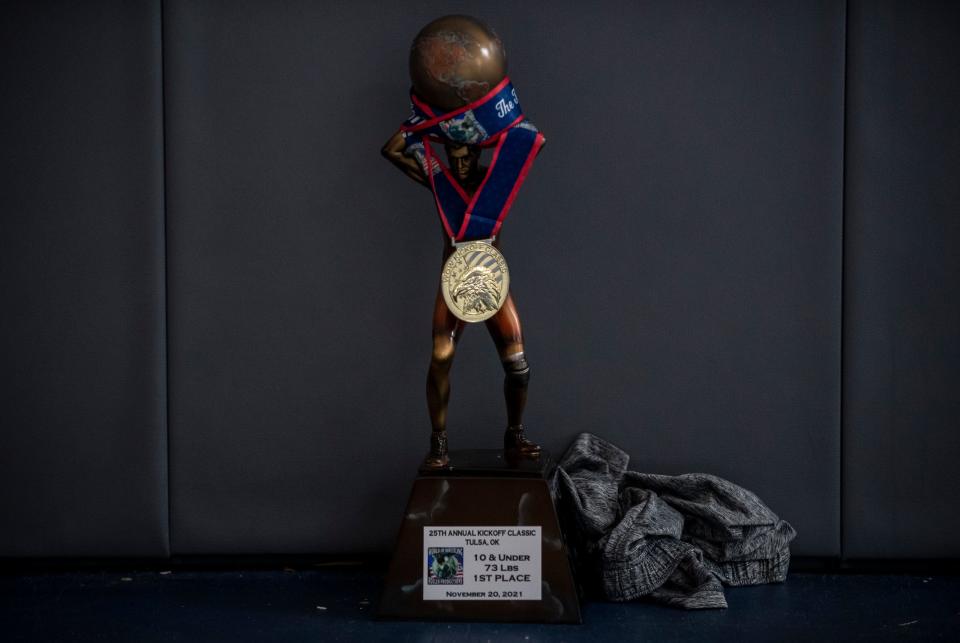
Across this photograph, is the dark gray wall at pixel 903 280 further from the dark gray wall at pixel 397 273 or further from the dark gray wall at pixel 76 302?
the dark gray wall at pixel 76 302

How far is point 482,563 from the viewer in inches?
73.4

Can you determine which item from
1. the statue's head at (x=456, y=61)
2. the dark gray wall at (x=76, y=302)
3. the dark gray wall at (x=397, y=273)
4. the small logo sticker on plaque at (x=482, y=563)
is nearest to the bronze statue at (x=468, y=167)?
the statue's head at (x=456, y=61)

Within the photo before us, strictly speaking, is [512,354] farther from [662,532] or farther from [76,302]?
[76,302]

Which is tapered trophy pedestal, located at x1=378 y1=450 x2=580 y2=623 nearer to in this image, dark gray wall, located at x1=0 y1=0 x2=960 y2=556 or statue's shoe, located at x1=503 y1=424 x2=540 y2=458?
statue's shoe, located at x1=503 y1=424 x2=540 y2=458

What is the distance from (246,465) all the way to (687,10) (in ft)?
5.32

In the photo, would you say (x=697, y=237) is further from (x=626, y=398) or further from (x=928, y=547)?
(x=928, y=547)

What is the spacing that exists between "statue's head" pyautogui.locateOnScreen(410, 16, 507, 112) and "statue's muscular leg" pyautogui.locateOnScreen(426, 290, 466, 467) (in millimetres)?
426

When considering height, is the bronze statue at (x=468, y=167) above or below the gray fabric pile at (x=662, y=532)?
above

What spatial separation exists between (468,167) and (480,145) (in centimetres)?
7

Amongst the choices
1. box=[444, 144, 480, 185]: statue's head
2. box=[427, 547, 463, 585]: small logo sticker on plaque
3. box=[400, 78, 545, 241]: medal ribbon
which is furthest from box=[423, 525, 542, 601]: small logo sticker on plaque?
box=[444, 144, 480, 185]: statue's head

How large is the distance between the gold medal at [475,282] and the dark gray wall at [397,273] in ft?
1.25

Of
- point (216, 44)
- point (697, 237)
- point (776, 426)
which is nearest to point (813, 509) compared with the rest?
point (776, 426)

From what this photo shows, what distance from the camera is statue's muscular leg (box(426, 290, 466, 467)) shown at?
1928mm

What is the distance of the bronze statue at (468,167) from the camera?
1.77 meters
